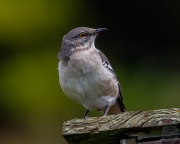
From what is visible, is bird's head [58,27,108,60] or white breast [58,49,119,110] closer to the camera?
white breast [58,49,119,110]

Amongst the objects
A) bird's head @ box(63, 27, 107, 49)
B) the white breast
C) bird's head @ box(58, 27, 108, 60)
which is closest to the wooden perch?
the white breast

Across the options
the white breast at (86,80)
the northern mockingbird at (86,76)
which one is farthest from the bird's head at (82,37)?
the white breast at (86,80)

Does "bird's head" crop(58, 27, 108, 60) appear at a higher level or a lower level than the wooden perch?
higher

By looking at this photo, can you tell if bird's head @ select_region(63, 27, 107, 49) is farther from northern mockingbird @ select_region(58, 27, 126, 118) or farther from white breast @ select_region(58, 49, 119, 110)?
white breast @ select_region(58, 49, 119, 110)

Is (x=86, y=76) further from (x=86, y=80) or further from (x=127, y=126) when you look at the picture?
(x=127, y=126)

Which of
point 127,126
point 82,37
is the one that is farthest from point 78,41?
point 127,126

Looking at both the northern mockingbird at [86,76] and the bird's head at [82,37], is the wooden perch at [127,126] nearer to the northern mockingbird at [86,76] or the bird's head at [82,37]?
the northern mockingbird at [86,76]

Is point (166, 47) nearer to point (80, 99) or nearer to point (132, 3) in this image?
point (132, 3)

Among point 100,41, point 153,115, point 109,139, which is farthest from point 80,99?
point 100,41
